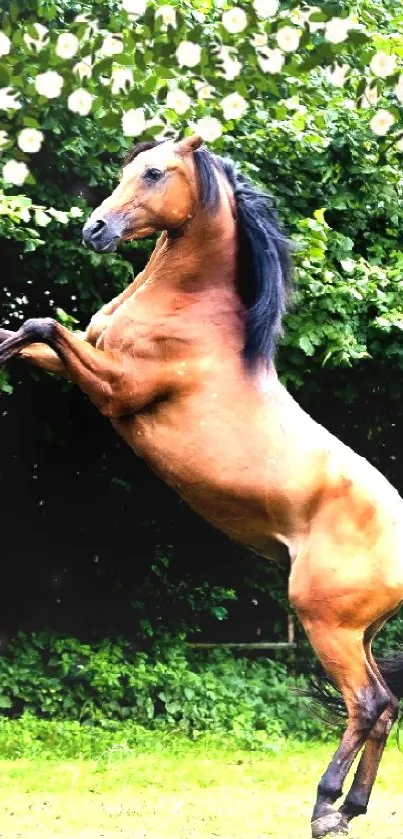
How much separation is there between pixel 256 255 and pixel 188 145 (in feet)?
1.62

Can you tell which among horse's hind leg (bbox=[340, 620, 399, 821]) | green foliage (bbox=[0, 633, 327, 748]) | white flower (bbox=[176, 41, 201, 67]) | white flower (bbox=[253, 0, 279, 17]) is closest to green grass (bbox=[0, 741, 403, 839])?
horse's hind leg (bbox=[340, 620, 399, 821])

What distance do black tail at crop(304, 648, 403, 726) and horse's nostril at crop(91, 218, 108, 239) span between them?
2156mm

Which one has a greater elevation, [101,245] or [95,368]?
[101,245]

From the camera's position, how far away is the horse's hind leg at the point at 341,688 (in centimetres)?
417

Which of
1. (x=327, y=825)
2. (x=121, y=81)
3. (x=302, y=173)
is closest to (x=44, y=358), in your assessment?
(x=121, y=81)

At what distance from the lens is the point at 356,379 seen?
27.0ft

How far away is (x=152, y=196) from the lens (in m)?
4.22

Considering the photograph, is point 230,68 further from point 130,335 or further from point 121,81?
point 130,335

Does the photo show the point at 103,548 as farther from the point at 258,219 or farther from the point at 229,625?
the point at 258,219

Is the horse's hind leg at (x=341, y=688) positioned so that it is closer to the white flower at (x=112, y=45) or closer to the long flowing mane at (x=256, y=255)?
the long flowing mane at (x=256, y=255)

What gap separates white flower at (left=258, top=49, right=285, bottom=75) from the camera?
3.12 m

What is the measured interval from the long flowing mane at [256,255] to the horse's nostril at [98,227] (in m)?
0.48

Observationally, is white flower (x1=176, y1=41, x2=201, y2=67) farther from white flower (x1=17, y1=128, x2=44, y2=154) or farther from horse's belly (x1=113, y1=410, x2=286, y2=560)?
horse's belly (x1=113, y1=410, x2=286, y2=560)

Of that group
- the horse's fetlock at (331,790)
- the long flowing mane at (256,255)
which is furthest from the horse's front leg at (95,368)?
the horse's fetlock at (331,790)
